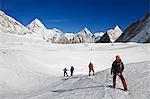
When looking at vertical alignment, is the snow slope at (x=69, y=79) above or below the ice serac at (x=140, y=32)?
below

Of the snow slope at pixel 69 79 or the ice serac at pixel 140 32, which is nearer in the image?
the snow slope at pixel 69 79

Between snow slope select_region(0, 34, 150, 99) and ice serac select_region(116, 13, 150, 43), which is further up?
ice serac select_region(116, 13, 150, 43)

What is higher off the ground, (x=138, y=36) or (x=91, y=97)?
(x=138, y=36)

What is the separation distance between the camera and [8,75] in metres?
36.0

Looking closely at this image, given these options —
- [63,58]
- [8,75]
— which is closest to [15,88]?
[8,75]

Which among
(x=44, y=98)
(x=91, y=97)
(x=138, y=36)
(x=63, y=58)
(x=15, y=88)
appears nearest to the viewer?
(x=91, y=97)

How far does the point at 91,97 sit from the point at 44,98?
4.07 meters

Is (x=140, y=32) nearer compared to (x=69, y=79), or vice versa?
(x=69, y=79)

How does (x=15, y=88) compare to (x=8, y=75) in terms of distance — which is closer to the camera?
(x=15, y=88)

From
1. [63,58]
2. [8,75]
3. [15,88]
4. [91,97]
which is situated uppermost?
[63,58]

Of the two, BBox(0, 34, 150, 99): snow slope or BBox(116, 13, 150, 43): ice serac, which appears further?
BBox(116, 13, 150, 43): ice serac

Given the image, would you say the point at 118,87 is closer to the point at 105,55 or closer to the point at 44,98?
the point at 44,98

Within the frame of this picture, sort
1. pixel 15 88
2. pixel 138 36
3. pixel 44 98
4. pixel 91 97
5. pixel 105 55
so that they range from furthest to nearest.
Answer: pixel 138 36 → pixel 105 55 → pixel 15 88 → pixel 44 98 → pixel 91 97

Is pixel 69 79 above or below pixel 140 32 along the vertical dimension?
below
